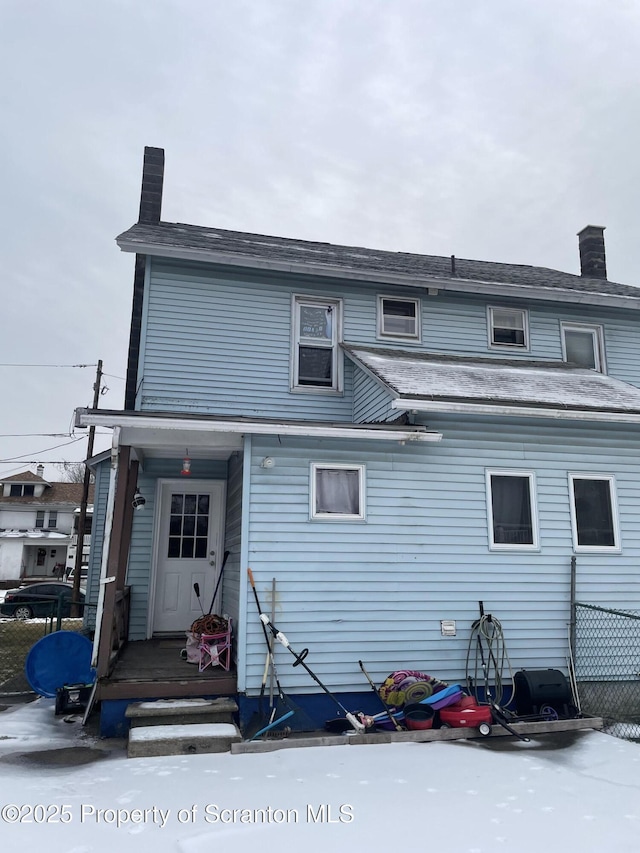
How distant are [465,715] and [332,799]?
2197 mm

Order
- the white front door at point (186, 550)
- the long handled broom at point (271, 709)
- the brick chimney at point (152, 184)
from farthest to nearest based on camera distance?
the brick chimney at point (152, 184), the white front door at point (186, 550), the long handled broom at point (271, 709)

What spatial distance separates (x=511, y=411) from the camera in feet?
24.8

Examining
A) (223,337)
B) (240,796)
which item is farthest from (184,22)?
(240,796)

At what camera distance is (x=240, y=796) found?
4500mm

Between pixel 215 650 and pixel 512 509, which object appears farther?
pixel 512 509

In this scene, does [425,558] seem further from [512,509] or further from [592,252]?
[592,252]

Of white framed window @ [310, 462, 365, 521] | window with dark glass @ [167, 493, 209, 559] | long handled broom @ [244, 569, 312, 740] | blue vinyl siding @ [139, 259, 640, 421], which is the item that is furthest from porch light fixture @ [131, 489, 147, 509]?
white framed window @ [310, 462, 365, 521]

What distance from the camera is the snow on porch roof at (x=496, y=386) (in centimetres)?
745

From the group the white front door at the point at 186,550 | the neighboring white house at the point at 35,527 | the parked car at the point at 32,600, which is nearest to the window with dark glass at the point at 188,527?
the white front door at the point at 186,550

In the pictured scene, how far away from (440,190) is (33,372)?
24500 mm

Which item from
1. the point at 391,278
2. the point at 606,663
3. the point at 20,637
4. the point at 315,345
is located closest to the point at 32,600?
the point at 20,637

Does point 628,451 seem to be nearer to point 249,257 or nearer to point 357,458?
point 357,458

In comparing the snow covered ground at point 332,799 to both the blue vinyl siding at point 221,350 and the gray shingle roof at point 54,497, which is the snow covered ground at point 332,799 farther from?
the gray shingle roof at point 54,497

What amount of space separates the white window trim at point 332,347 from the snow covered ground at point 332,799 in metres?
5.57
